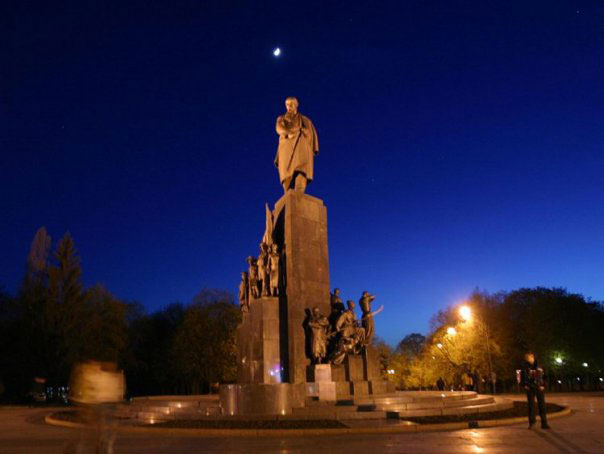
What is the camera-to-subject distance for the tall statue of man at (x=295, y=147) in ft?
76.5

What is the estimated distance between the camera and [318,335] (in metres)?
19.7

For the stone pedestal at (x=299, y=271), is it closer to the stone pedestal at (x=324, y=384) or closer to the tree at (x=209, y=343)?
the stone pedestal at (x=324, y=384)

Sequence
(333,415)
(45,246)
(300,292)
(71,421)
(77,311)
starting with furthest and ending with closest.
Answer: (45,246) → (77,311) → (300,292) → (71,421) → (333,415)

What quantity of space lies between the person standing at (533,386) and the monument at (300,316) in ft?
20.3

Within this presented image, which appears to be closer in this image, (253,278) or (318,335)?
(318,335)

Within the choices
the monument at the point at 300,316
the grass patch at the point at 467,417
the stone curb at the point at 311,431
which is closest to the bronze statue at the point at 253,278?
the monument at the point at 300,316

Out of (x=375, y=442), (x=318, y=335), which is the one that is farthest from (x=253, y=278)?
(x=375, y=442)

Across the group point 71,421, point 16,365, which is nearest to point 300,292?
point 71,421

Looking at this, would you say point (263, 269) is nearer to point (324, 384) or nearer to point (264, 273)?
point (264, 273)

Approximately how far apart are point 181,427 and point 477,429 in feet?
23.3

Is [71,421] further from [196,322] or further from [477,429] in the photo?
[196,322]

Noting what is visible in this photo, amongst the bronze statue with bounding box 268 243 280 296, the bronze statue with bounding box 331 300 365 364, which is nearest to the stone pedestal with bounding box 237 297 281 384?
the bronze statue with bounding box 268 243 280 296

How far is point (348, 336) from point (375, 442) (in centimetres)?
846

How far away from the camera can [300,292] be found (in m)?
20.7
